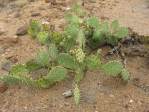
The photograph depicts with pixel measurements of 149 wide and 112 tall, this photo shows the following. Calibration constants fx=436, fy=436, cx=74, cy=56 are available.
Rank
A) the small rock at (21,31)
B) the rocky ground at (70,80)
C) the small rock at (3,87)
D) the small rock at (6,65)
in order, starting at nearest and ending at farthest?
the rocky ground at (70,80) < the small rock at (3,87) < the small rock at (6,65) < the small rock at (21,31)

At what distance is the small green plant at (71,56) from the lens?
3.60 m

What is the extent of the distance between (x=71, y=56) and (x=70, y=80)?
0.71ft

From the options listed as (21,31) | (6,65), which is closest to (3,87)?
(6,65)

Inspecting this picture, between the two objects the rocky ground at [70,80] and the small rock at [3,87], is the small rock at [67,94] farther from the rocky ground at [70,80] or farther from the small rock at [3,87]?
the small rock at [3,87]

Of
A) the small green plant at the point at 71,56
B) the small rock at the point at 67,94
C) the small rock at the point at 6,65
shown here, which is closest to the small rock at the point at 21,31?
the small green plant at the point at 71,56

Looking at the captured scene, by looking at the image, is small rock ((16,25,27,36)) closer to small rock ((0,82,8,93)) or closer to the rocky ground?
the rocky ground

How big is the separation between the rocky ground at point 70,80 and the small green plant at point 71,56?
10 centimetres

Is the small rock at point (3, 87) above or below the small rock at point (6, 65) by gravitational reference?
below

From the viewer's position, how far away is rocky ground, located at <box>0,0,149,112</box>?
3.54 m

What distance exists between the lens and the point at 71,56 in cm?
373

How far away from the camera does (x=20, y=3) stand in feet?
17.1

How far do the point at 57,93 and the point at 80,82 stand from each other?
0.23m

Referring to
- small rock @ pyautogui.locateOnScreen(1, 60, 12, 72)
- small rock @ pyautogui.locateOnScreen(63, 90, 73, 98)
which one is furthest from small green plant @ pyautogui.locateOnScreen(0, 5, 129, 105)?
small rock @ pyautogui.locateOnScreen(1, 60, 12, 72)

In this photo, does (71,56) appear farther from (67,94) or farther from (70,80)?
(67,94)
